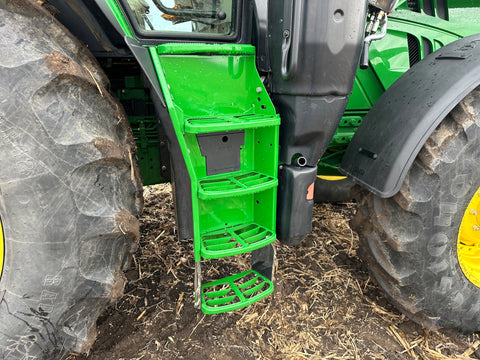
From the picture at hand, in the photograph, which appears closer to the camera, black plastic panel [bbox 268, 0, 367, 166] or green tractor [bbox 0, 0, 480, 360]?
green tractor [bbox 0, 0, 480, 360]

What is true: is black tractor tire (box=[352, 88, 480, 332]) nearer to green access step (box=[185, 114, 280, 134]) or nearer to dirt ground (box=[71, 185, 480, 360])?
dirt ground (box=[71, 185, 480, 360])

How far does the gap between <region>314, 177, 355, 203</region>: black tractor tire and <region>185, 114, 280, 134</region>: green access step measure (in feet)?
5.48

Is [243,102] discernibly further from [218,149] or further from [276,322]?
[276,322]

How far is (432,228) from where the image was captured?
4.94 feet

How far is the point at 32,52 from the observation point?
1030 millimetres

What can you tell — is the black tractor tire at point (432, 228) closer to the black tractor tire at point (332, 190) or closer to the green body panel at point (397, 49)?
the green body panel at point (397, 49)

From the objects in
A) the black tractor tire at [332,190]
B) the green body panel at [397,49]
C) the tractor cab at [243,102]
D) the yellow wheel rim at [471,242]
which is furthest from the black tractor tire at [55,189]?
the black tractor tire at [332,190]

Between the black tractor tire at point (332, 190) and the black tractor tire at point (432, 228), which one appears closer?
the black tractor tire at point (432, 228)

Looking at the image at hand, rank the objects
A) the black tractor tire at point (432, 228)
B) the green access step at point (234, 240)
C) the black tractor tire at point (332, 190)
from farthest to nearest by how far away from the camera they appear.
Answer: the black tractor tire at point (332, 190) < the black tractor tire at point (432, 228) < the green access step at point (234, 240)

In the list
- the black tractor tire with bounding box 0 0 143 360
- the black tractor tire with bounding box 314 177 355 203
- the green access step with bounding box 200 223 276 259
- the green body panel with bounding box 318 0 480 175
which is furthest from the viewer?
the black tractor tire with bounding box 314 177 355 203

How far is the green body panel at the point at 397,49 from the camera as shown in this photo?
200 cm

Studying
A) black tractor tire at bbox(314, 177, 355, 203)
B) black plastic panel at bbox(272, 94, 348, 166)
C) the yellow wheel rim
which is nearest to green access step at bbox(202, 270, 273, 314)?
black plastic panel at bbox(272, 94, 348, 166)

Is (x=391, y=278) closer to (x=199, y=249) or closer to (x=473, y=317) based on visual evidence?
(x=473, y=317)

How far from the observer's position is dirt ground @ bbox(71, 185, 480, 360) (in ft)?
5.38
